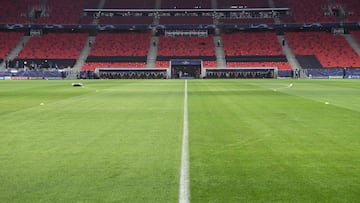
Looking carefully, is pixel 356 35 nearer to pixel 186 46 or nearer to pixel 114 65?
pixel 186 46

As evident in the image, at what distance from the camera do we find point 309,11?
106500mm

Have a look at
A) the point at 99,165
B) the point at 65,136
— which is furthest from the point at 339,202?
the point at 65,136

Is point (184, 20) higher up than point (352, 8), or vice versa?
point (352, 8)

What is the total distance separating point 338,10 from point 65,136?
103483 millimetres

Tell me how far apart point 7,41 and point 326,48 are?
66299 millimetres

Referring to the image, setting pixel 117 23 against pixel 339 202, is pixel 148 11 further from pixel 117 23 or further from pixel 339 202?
pixel 339 202

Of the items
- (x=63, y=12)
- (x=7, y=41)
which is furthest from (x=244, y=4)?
(x=7, y=41)

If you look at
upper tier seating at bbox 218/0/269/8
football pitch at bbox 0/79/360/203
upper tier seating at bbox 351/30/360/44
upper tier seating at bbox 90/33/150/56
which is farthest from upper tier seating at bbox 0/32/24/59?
football pitch at bbox 0/79/360/203

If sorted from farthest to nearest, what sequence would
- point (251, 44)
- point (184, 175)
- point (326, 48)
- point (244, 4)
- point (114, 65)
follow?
point (244, 4)
point (251, 44)
point (326, 48)
point (114, 65)
point (184, 175)

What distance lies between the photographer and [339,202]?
20.9 ft

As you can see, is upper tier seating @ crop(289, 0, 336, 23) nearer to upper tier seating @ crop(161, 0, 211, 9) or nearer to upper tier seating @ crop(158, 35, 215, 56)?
upper tier seating @ crop(161, 0, 211, 9)

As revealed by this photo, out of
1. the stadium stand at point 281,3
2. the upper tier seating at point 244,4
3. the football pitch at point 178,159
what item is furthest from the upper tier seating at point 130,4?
the football pitch at point 178,159

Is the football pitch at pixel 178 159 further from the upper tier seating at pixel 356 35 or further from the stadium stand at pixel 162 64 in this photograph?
the upper tier seating at pixel 356 35

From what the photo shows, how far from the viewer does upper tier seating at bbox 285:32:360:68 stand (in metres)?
93.2
